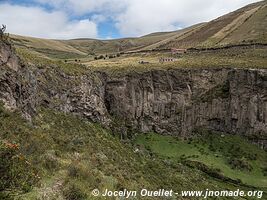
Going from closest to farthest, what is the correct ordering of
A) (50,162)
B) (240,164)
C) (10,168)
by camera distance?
1. (10,168)
2. (50,162)
3. (240,164)

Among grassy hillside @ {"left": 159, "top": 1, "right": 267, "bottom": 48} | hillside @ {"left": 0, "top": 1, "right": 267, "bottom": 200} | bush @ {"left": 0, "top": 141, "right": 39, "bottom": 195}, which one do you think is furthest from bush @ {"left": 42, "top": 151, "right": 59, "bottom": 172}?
grassy hillside @ {"left": 159, "top": 1, "right": 267, "bottom": 48}

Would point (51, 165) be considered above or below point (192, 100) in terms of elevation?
above

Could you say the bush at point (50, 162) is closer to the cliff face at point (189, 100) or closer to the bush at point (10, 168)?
the bush at point (10, 168)

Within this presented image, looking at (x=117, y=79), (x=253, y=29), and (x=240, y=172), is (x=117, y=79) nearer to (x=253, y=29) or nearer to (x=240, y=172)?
(x=240, y=172)

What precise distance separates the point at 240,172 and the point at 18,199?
53416 millimetres

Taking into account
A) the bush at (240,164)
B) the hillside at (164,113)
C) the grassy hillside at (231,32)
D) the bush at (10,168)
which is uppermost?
the grassy hillside at (231,32)

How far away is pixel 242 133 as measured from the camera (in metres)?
75.8

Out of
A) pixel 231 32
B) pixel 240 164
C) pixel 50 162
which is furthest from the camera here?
pixel 231 32

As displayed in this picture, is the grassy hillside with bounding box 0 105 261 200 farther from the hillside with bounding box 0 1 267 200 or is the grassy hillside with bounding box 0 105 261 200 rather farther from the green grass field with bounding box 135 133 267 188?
the green grass field with bounding box 135 133 267 188

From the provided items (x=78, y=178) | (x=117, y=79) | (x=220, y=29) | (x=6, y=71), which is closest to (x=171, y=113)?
(x=117, y=79)

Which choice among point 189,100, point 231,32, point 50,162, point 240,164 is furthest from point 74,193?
point 231,32

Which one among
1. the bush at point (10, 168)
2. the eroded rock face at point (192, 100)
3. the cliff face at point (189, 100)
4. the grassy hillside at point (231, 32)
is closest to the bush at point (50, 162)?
the bush at point (10, 168)

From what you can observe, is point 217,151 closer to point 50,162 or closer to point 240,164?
point 240,164

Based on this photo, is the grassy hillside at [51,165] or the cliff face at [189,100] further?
the cliff face at [189,100]
